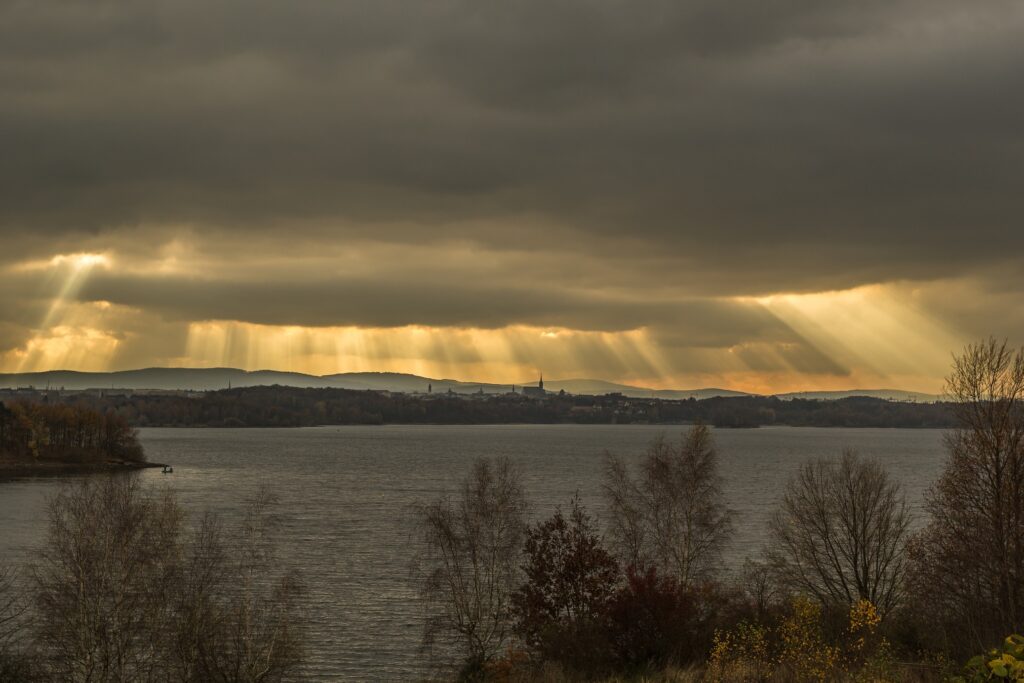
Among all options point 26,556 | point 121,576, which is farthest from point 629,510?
point 26,556

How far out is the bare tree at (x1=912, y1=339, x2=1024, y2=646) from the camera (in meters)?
26.8

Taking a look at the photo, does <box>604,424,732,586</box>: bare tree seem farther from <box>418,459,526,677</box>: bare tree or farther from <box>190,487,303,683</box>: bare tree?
<box>190,487,303,683</box>: bare tree

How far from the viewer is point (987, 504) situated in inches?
1115

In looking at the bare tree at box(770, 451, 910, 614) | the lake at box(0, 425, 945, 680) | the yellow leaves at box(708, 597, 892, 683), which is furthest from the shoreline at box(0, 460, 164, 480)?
the yellow leaves at box(708, 597, 892, 683)

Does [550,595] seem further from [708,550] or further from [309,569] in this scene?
[309,569]

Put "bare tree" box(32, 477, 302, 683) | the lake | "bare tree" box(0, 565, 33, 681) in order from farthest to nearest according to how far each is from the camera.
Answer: the lake, "bare tree" box(32, 477, 302, 683), "bare tree" box(0, 565, 33, 681)

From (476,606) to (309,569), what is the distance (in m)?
→ 28.8

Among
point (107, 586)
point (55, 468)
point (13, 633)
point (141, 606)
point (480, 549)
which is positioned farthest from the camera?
point (55, 468)

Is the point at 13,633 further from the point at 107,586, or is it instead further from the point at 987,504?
the point at 987,504

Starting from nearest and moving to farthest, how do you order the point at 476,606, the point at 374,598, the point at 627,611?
the point at 627,611 < the point at 476,606 < the point at 374,598

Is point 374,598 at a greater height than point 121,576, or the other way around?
point 121,576

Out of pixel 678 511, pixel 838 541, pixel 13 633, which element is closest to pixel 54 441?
pixel 13 633

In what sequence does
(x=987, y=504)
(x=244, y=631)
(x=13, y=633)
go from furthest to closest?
1. (x=13, y=633)
2. (x=244, y=631)
3. (x=987, y=504)

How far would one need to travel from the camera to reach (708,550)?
2264 inches
